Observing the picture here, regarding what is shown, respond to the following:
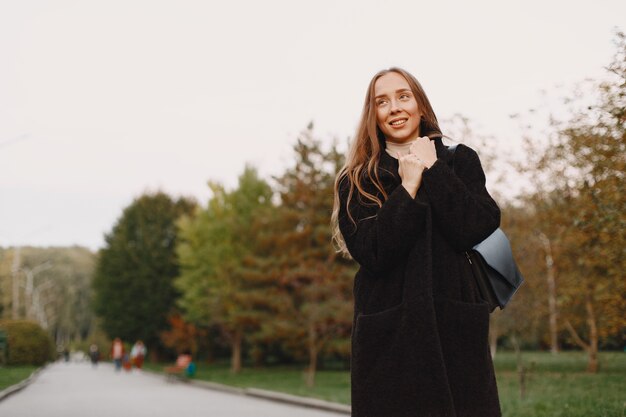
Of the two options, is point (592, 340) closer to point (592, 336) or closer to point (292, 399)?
point (592, 336)

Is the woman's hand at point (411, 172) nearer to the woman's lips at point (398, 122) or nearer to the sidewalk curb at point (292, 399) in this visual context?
the woman's lips at point (398, 122)

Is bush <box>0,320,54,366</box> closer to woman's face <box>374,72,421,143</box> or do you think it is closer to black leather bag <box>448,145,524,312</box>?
woman's face <box>374,72,421,143</box>

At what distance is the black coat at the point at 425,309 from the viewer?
93.5 inches

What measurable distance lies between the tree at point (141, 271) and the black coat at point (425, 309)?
154 ft

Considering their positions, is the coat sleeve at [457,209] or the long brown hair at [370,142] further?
the long brown hair at [370,142]

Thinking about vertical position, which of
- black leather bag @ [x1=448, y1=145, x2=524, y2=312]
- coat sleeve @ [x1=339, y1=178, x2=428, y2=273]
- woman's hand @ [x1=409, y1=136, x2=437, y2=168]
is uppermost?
woman's hand @ [x1=409, y1=136, x2=437, y2=168]

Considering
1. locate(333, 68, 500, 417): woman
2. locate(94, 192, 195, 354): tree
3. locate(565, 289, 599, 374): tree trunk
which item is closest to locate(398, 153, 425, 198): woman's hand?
locate(333, 68, 500, 417): woman

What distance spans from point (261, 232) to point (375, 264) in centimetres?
2717

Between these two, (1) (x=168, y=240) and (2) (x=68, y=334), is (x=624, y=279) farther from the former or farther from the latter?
(2) (x=68, y=334)

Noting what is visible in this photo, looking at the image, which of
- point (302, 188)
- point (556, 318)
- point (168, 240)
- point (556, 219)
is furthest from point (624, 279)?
point (168, 240)

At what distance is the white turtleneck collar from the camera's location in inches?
109

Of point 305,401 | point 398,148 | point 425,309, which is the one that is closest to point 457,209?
point 425,309

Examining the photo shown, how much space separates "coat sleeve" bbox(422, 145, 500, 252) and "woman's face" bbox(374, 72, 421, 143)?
0.87 ft

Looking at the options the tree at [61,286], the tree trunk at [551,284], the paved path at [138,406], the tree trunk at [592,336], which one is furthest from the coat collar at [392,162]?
the tree at [61,286]
